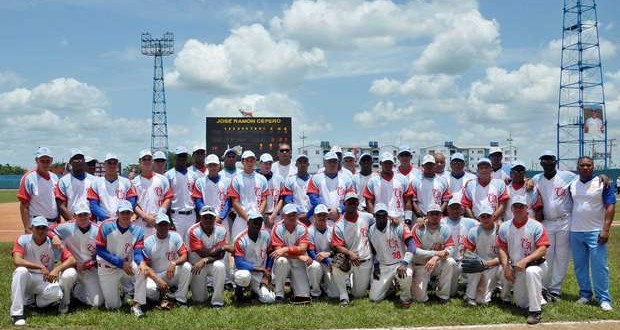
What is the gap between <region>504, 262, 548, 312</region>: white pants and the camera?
730 centimetres

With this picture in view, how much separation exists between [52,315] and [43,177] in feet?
6.65

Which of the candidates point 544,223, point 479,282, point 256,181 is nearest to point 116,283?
point 256,181

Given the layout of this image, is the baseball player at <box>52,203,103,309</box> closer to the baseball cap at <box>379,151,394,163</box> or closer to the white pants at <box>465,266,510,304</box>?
the baseball cap at <box>379,151,394,163</box>

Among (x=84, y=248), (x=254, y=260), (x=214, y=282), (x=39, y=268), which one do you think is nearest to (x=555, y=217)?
(x=254, y=260)

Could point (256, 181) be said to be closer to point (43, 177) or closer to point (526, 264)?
point (43, 177)

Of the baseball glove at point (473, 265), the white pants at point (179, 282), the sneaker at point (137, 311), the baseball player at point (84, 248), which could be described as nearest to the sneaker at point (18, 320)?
the baseball player at point (84, 248)

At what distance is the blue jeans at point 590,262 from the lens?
7.91 m

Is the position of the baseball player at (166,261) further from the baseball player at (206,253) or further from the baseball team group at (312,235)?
the baseball player at (206,253)

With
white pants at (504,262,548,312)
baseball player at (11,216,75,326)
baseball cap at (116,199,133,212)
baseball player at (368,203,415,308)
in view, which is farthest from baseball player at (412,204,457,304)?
baseball player at (11,216,75,326)

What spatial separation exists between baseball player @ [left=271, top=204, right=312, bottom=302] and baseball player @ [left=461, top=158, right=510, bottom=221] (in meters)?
2.52

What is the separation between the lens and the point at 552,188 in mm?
8359

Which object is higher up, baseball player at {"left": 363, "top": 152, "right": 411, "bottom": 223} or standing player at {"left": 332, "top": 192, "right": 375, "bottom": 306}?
baseball player at {"left": 363, "top": 152, "right": 411, "bottom": 223}

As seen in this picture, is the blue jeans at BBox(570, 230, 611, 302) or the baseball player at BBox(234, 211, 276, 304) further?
the baseball player at BBox(234, 211, 276, 304)

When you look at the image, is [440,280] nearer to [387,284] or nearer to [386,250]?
[387,284]
